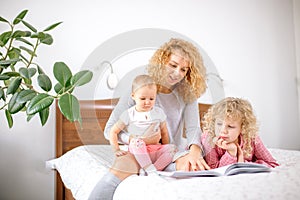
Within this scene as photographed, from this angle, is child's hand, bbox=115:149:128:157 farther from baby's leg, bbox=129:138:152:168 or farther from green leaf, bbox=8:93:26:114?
green leaf, bbox=8:93:26:114

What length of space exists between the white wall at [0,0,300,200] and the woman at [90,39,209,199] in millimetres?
1018

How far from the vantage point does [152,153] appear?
892 millimetres

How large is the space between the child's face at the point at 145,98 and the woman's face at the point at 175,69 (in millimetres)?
43

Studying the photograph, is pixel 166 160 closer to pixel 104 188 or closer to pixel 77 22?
pixel 104 188

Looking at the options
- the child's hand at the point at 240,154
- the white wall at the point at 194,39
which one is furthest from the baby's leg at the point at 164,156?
the white wall at the point at 194,39

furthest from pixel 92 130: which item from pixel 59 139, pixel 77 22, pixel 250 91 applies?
pixel 250 91

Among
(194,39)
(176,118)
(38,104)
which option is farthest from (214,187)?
(194,39)

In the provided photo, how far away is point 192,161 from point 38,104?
51 centimetres

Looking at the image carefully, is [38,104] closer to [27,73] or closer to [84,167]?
[27,73]

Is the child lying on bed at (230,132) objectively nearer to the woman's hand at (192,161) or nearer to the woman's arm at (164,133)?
the woman's hand at (192,161)

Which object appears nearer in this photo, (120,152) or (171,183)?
(171,183)

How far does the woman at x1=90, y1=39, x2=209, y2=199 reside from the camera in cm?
87

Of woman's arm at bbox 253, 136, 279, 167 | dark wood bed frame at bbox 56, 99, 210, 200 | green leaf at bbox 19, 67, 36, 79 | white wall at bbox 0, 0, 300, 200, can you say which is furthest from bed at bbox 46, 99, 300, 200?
white wall at bbox 0, 0, 300, 200

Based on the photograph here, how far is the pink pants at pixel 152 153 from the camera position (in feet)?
2.86
